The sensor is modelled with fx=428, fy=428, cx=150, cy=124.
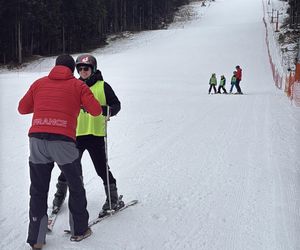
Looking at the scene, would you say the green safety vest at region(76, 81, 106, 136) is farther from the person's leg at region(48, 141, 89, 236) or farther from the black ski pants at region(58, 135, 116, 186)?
the person's leg at region(48, 141, 89, 236)

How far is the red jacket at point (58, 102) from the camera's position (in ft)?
12.7

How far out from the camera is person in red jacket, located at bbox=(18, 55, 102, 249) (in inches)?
153

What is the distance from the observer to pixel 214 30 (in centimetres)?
5416

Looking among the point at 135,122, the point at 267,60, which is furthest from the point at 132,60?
the point at 135,122

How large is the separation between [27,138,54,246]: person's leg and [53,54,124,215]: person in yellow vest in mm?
795

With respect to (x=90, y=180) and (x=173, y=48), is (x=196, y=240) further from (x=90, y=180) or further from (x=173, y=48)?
(x=173, y=48)

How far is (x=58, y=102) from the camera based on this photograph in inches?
153

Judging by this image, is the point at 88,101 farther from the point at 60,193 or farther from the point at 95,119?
the point at 60,193

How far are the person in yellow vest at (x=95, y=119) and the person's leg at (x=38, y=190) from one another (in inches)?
31.3

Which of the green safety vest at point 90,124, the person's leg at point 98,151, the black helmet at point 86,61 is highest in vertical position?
the black helmet at point 86,61

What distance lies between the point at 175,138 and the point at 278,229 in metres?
5.00

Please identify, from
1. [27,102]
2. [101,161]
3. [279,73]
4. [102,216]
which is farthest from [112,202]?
[279,73]

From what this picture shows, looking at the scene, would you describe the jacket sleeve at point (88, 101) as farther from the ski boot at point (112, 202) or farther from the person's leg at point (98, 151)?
the ski boot at point (112, 202)

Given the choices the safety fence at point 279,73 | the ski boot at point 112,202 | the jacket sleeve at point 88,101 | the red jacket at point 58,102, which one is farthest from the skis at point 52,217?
the safety fence at point 279,73
